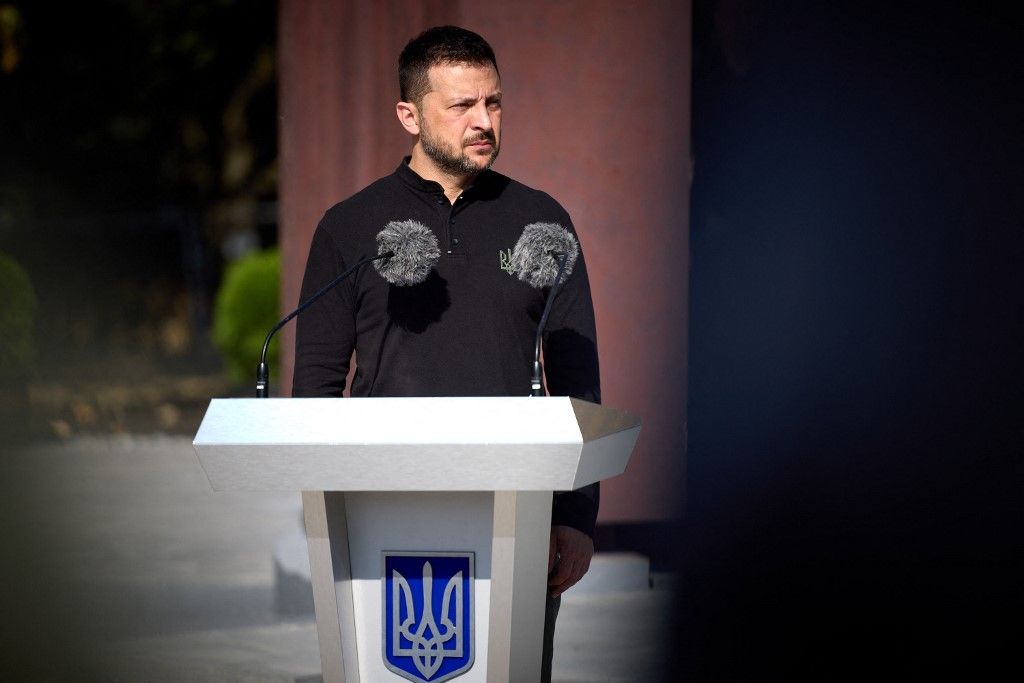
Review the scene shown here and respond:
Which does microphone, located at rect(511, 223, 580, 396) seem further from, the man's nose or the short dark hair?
the short dark hair

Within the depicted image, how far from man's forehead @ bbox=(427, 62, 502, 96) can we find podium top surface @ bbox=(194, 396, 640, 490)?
756 millimetres

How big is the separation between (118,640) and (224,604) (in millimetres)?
687

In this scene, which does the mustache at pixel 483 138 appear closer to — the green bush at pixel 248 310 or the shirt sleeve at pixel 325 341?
the shirt sleeve at pixel 325 341

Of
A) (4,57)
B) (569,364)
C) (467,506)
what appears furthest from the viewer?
(4,57)

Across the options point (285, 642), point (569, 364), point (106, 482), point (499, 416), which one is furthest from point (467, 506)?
point (106, 482)

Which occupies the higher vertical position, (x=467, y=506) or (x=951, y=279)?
(x=951, y=279)

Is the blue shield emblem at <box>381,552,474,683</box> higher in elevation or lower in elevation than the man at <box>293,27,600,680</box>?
lower

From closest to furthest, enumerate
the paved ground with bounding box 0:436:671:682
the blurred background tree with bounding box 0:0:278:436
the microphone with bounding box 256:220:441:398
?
the microphone with bounding box 256:220:441:398 < the paved ground with bounding box 0:436:671:682 < the blurred background tree with bounding box 0:0:278:436

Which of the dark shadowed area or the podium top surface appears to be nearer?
the podium top surface

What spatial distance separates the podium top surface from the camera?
1.92m

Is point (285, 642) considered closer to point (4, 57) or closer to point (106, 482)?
point (106, 482)

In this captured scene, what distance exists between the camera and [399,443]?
6.33 feet

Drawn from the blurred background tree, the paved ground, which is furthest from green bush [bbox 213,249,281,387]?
the paved ground

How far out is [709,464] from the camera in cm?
573
